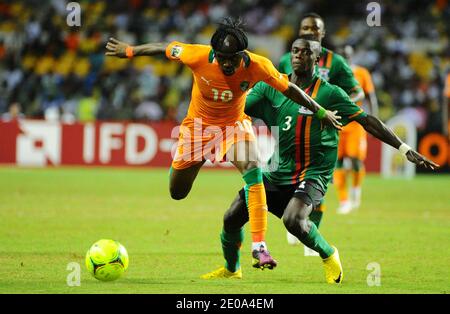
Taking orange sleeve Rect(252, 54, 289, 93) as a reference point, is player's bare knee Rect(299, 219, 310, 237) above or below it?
below

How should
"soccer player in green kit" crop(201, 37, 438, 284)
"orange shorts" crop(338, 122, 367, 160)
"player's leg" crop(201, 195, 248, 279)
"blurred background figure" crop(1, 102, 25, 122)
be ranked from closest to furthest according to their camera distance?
"soccer player in green kit" crop(201, 37, 438, 284) → "player's leg" crop(201, 195, 248, 279) → "orange shorts" crop(338, 122, 367, 160) → "blurred background figure" crop(1, 102, 25, 122)

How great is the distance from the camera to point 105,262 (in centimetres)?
801

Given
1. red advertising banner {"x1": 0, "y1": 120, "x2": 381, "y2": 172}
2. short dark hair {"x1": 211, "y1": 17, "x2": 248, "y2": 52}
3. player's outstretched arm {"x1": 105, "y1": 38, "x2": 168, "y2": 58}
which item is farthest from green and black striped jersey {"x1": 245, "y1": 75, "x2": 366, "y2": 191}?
red advertising banner {"x1": 0, "y1": 120, "x2": 381, "y2": 172}

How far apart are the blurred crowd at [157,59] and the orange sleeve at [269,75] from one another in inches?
654

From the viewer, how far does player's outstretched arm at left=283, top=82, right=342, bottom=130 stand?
26.4 ft

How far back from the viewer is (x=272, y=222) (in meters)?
13.9

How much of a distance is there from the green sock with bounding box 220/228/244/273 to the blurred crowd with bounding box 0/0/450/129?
16.3 meters

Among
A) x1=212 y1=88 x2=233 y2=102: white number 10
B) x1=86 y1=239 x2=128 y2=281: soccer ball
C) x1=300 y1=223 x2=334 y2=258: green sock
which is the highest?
x1=212 y1=88 x2=233 y2=102: white number 10

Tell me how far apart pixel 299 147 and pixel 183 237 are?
3.53 m

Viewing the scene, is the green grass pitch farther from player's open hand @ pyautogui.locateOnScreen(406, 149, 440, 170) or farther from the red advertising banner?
the red advertising banner

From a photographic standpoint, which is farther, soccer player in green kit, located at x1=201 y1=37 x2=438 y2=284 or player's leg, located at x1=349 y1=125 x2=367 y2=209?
player's leg, located at x1=349 y1=125 x2=367 y2=209

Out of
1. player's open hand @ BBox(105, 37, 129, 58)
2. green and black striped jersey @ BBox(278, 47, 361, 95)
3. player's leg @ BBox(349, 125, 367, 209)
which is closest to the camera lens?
player's open hand @ BBox(105, 37, 129, 58)
